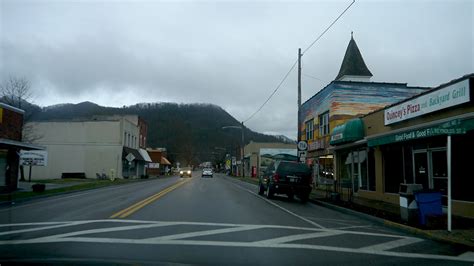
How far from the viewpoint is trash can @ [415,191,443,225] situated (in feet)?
39.8

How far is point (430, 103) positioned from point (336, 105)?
11614 mm

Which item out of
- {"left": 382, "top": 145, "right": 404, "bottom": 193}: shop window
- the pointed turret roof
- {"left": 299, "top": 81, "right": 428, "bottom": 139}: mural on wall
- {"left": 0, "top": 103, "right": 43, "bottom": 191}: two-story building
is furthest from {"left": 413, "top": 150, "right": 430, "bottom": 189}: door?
{"left": 0, "top": 103, "right": 43, "bottom": 191}: two-story building

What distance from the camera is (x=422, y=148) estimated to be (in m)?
17.0

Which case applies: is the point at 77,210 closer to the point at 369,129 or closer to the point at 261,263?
the point at 261,263

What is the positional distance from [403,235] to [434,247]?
1607 millimetres

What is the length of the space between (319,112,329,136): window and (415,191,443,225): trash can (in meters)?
17.5

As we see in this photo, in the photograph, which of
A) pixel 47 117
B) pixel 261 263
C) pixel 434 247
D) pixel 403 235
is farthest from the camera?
pixel 47 117

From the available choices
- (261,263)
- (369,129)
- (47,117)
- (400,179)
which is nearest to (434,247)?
(261,263)

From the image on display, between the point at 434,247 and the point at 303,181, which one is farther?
the point at 303,181

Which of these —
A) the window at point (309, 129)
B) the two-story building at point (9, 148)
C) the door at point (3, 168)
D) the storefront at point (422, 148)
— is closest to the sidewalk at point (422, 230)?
the storefront at point (422, 148)

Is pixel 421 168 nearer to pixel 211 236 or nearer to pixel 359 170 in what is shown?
pixel 359 170

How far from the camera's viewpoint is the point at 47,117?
59.4m

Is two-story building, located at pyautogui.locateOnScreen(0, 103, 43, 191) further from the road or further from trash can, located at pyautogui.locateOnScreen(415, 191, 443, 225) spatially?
trash can, located at pyautogui.locateOnScreen(415, 191, 443, 225)

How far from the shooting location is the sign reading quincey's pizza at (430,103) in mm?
13897
